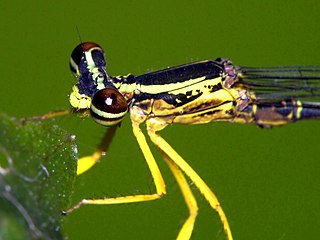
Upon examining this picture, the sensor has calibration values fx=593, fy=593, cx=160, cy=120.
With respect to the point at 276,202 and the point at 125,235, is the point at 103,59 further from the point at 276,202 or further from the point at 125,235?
the point at 276,202

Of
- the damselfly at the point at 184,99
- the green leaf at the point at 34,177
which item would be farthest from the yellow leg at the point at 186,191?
the green leaf at the point at 34,177

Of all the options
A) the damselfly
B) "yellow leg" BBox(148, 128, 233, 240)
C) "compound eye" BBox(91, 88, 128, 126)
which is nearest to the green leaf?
"compound eye" BBox(91, 88, 128, 126)

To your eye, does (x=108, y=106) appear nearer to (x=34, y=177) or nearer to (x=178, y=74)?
(x=178, y=74)

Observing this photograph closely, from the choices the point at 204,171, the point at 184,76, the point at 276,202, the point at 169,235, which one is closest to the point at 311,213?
the point at 276,202

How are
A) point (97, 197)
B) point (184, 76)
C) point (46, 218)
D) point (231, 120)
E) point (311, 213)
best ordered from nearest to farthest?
1. point (46, 218)
2. point (97, 197)
3. point (184, 76)
4. point (231, 120)
5. point (311, 213)

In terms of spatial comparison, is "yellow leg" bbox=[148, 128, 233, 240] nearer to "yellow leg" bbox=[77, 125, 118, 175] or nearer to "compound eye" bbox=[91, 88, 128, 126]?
"yellow leg" bbox=[77, 125, 118, 175]

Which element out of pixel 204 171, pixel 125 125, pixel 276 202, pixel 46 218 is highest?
pixel 125 125
